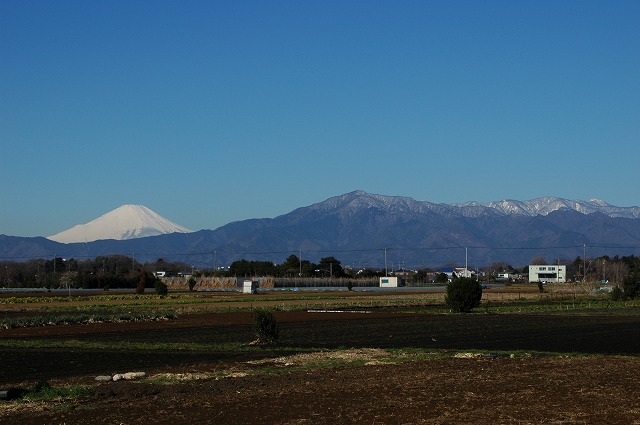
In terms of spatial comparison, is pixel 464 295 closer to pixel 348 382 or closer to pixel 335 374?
pixel 335 374

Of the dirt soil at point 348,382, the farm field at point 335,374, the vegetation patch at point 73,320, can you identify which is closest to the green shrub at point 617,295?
the farm field at point 335,374

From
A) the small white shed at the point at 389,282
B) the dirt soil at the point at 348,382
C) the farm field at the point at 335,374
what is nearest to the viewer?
the dirt soil at the point at 348,382

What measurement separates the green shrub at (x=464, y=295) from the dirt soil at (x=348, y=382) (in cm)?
2436

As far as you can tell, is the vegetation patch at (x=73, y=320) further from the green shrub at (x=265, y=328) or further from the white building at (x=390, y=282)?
the white building at (x=390, y=282)

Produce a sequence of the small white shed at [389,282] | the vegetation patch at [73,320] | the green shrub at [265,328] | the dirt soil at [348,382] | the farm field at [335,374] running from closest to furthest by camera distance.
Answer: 1. the dirt soil at [348,382]
2. the farm field at [335,374]
3. the green shrub at [265,328]
4. the vegetation patch at [73,320]
5. the small white shed at [389,282]

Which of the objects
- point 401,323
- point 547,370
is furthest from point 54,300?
point 547,370

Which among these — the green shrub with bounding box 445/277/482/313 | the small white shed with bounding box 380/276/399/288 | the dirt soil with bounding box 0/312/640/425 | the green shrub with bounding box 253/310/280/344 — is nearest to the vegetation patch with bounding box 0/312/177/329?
the dirt soil with bounding box 0/312/640/425

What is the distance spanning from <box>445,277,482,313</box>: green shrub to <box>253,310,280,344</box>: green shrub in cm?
3233

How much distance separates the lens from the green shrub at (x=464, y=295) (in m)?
66.6

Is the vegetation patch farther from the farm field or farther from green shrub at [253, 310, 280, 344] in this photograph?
green shrub at [253, 310, 280, 344]

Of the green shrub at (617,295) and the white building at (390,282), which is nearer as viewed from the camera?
the green shrub at (617,295)

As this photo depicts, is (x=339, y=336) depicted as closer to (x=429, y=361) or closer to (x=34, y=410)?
(x=429, y=361)

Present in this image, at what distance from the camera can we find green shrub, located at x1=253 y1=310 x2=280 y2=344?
36.1 m

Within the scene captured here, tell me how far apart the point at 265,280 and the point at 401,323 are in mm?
113377
